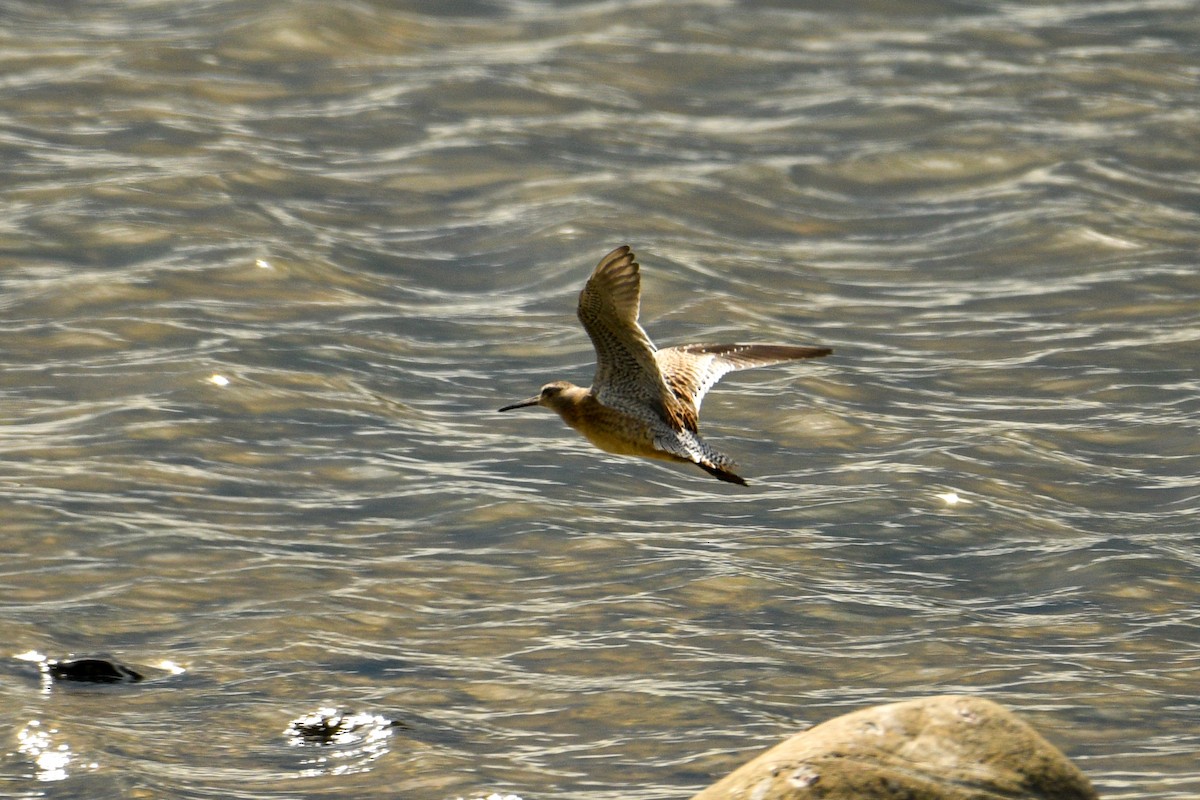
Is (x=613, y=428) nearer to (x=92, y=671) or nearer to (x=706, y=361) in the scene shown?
(x=706, y=361)

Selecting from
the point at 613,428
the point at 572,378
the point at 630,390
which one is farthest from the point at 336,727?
the point at 572,378

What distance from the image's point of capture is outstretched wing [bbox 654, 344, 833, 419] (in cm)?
803

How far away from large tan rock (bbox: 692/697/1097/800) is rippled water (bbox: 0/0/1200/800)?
3.56 feet

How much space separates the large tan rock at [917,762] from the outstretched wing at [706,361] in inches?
88.8

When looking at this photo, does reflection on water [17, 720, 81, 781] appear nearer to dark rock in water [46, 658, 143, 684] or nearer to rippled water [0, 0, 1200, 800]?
rippled water [0, 0, 1200, 800]

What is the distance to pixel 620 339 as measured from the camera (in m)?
7.48

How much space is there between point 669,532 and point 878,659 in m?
1.65

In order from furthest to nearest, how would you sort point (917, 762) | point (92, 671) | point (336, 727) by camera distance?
point (92, 671) → point (336, 727) → point (917, 762)

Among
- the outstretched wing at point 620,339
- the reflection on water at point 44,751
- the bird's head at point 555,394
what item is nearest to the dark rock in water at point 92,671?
the reflection on water at point 44,751

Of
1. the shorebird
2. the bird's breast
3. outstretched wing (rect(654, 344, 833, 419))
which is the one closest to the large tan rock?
the shorebird

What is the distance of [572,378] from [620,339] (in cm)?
349

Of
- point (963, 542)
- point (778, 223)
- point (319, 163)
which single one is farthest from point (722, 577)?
point (319, 163)

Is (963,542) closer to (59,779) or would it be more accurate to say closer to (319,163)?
(59,779)

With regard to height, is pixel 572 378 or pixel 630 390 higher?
pixel 630 390
